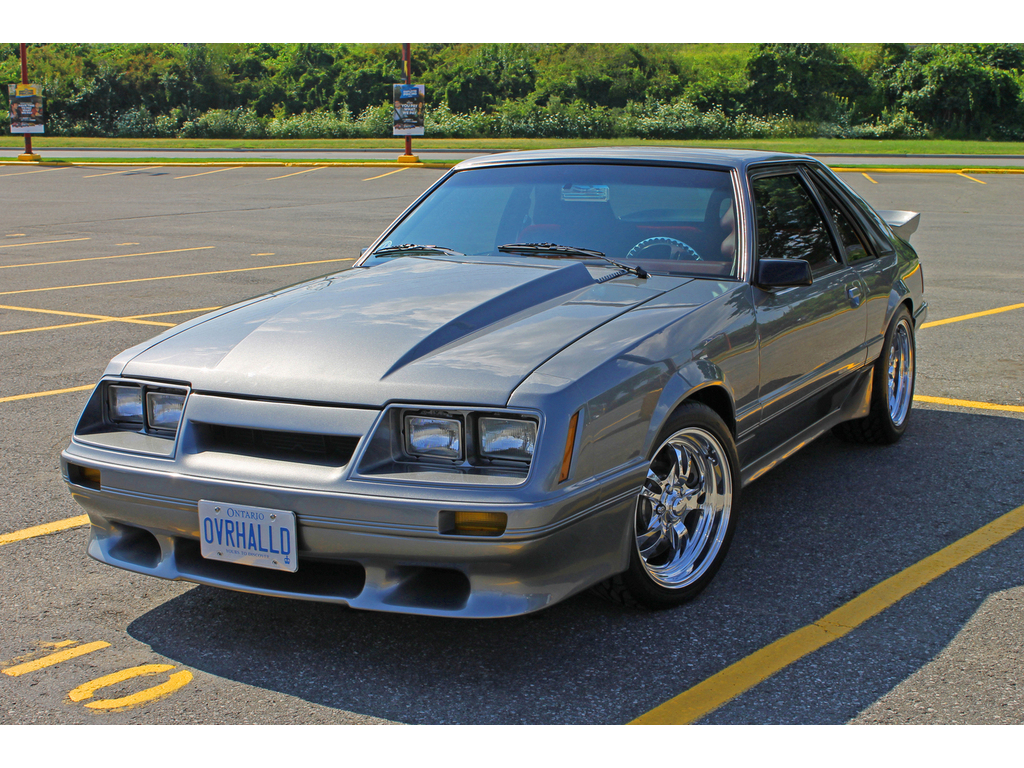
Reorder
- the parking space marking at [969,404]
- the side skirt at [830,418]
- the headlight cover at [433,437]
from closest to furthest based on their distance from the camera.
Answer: the headlight cover at [433,437], the side skirt at [830,418], the parking space marking at [969,404]

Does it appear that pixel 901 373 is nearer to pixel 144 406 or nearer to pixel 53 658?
pixel 144 406

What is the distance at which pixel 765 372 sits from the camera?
3807 mm

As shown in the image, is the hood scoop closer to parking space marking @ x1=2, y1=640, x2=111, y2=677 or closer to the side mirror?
the side mirror

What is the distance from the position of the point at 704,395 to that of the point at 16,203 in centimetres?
2067

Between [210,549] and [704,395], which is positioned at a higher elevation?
[704,395]

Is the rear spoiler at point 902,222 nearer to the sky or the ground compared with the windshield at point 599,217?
nearer to the ground

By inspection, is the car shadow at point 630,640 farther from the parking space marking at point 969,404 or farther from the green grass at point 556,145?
the green grass at point 556,145

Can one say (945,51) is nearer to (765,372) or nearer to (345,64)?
(345,64)

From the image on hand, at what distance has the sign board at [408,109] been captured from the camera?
100 ft

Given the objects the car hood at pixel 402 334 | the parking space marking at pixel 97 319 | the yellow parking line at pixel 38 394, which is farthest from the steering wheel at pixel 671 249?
the parking space marking at pixel 97 319

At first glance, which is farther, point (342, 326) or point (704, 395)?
point (704, 395)

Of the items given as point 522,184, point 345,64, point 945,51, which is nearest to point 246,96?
point 345,64

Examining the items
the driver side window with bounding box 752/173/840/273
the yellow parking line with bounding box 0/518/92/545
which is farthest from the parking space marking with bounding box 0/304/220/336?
the driver side window with bounding box 752/173/840/273

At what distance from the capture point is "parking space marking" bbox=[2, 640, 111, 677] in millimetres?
2955
